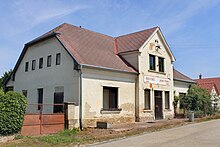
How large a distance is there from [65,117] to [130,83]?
7270 millimetres

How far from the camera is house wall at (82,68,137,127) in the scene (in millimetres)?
17922

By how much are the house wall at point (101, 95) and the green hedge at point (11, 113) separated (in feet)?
16.1

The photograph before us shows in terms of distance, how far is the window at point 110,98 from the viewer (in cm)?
1995

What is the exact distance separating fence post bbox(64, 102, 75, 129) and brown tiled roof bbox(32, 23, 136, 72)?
3.12 m

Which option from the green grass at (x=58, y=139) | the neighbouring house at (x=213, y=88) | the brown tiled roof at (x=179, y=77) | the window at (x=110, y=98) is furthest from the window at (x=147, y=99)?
the green grass at (x=58, y=139)

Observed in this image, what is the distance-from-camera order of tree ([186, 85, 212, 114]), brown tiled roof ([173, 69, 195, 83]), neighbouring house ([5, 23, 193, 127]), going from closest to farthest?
neighbouring house ([5, 23, 193, 127]) < tree ([186, 85, 212, 114]) < brown tiled roof ([173, 69, 195, 83])

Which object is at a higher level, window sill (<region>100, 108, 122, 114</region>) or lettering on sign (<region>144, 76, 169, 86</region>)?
lettering on sign (<region>144, 76, 169, 86</region>)

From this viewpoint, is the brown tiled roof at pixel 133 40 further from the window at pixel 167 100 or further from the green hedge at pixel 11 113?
the green hedge at pixel 11 113

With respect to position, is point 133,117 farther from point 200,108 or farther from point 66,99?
point 200,108

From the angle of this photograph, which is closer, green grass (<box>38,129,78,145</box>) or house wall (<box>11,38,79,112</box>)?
green grass (<box>38,129,78,145</box>)

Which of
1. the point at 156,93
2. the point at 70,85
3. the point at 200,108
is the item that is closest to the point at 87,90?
the point at 70,85

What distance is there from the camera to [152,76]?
23.8 m

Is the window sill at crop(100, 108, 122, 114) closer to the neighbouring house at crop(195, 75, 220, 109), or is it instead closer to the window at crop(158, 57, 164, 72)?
the window at crop(158, 57, 164, 72)

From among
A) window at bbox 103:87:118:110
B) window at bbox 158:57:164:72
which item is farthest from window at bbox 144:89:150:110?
window at bbox 103:87:118:110
